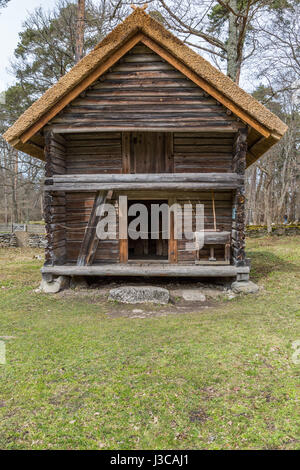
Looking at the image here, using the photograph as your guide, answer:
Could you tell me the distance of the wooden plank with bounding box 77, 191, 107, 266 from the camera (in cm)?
766

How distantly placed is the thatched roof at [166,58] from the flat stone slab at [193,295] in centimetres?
389

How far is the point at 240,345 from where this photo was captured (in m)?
4.46

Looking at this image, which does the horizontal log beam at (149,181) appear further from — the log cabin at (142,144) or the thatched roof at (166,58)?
the thatched roof at (166,58)

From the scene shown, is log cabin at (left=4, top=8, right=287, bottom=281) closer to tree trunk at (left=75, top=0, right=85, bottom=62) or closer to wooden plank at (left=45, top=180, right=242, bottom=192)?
wooden plank at (left=45, top=180, right=242, bottom=192)

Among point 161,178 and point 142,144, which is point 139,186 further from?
point 142,144

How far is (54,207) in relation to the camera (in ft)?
25.1

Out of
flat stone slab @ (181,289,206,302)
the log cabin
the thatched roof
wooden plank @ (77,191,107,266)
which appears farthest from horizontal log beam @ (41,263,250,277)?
the thatched roof

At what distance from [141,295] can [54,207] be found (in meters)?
3.06

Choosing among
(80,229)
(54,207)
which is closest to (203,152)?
(80,229)

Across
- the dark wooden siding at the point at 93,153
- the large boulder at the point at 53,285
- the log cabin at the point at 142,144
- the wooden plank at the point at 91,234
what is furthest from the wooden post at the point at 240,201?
the large boulder at the point at 53,285

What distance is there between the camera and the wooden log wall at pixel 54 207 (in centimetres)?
742

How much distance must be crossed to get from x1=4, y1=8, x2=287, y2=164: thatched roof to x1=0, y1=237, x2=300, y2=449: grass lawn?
396cm

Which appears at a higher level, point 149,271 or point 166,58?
point 166,58
